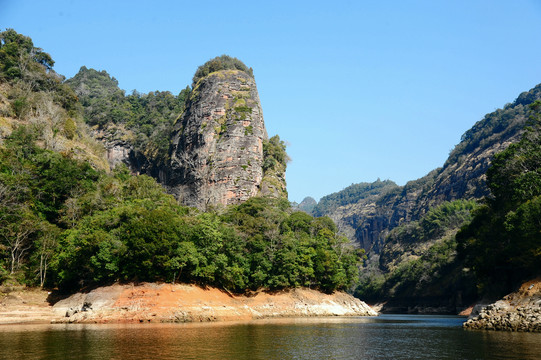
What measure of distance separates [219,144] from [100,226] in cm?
5720

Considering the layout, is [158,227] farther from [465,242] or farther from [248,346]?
[465,242]

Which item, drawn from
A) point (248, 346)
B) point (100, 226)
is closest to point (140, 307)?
point (100, 226)

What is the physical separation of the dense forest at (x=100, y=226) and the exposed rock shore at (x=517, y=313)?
33833 millimetres

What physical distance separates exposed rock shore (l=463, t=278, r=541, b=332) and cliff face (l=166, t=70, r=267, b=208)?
6790 centimetres

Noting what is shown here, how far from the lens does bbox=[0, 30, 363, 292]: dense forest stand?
55.9m

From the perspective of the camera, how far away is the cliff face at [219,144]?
109m

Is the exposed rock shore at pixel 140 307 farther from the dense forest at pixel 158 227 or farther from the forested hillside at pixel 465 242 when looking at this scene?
the forested hillside at pixel 465 242

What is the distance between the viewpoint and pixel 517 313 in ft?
137

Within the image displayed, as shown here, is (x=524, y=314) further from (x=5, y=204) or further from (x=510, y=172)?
(x=5, y=204)

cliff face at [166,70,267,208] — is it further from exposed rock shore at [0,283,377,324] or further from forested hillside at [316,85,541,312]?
forested hillside at [316,85,541,312]

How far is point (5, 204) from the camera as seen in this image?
5953cm

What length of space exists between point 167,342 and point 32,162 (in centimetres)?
5721

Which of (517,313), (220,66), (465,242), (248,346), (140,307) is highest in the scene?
(220,66)

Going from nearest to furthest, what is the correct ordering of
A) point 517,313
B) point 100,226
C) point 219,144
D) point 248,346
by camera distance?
point 248,346, point 517,313, point 100,226, point 219,144
